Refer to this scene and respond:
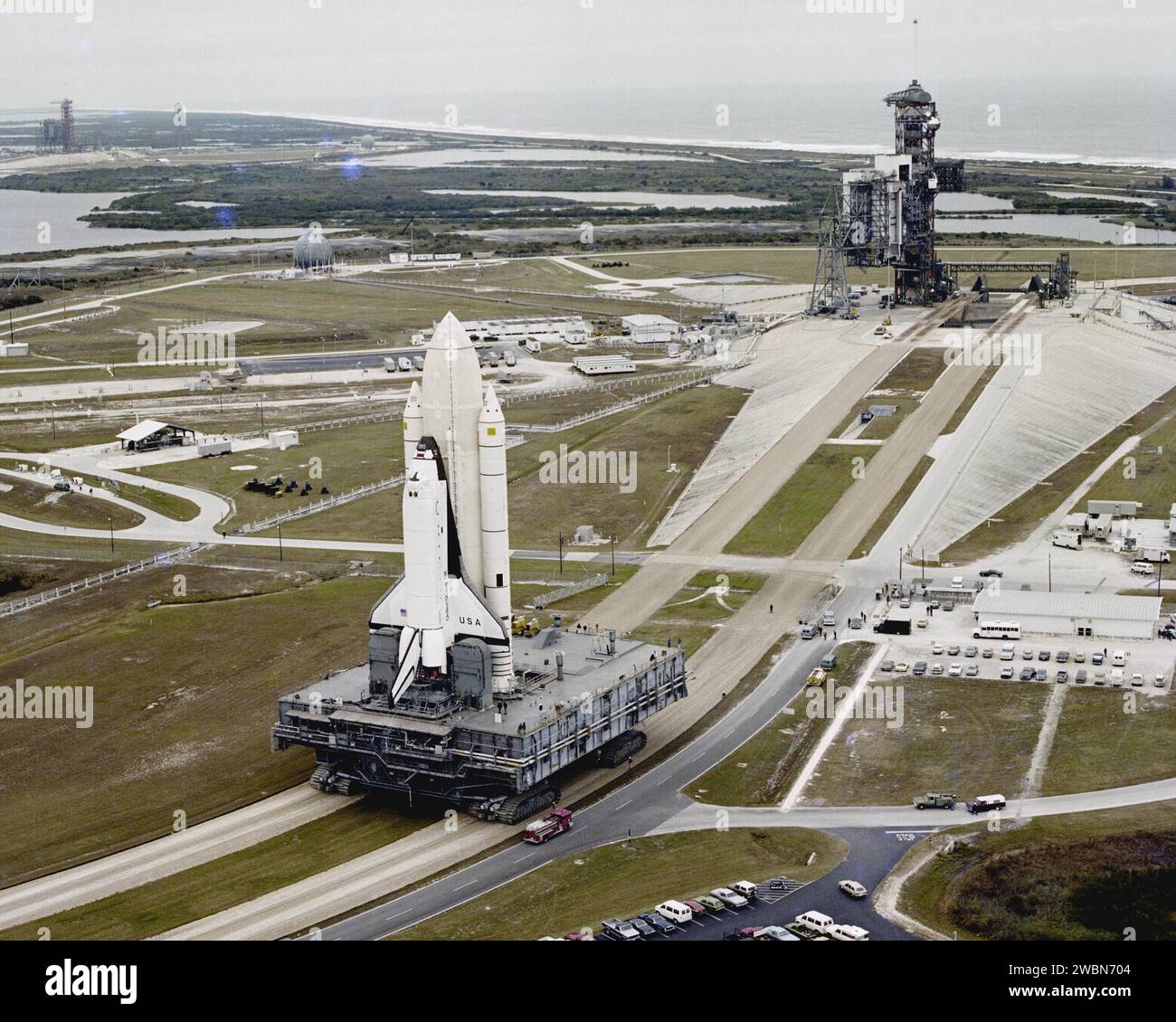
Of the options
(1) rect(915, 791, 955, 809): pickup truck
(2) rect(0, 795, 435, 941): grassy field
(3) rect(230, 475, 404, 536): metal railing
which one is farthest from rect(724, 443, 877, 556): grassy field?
(2) rect(0, 795, 435, 941): grassy field

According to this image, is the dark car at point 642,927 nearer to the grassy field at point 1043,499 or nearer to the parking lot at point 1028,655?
the parking lot at point 1028,655

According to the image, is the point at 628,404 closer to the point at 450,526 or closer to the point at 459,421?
the point at 459,421

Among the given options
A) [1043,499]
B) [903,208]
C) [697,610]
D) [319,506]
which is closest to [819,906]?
[697,610]

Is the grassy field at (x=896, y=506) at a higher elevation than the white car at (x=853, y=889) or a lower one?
higher

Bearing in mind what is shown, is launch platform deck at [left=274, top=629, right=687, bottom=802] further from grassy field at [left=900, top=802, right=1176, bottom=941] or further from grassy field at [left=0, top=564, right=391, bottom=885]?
grassy field at [left=900, top=802, right=1176, bottom=941]

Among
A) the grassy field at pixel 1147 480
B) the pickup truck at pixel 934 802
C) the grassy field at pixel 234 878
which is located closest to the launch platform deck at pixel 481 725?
the grassy field at pixel 234 878

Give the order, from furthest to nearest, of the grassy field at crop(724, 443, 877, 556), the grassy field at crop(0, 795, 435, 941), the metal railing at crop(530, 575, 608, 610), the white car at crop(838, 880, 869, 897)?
the grassy field at crop(724, 443, 877, 556) → the metal railing at crop(530, 575, 608, 610) → the white car at crop(838, 880, 869, 897) → the grassy field at crop(0, 795, 435, 941)
